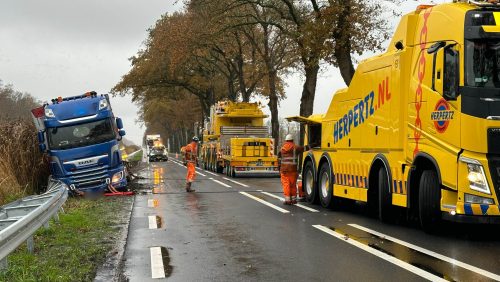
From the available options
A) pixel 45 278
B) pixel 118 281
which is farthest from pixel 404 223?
pixel 45 278

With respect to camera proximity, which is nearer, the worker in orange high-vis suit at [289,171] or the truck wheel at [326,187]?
the truck wheel at [326,187]

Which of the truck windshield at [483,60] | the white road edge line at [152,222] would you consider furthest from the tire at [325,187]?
the truck windshield at [483,60]

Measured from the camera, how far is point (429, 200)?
8.53 metres

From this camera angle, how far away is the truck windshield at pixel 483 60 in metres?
7.96

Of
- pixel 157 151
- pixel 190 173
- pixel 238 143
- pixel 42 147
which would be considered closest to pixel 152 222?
pixel 190 173

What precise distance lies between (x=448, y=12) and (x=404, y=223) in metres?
3.86

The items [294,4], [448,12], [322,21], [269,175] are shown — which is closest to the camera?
[448,12]

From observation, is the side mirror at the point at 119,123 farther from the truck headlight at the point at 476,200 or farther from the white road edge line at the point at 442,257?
the truck headlight at the point at 476,200

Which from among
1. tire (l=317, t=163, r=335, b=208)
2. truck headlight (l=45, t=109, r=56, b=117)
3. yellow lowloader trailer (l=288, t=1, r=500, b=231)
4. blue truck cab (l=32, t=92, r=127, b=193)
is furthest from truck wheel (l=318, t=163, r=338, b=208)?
truck headlight (l=45, t=109, r=56, b=117)

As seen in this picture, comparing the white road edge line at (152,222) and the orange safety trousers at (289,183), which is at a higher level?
the orange safety trousers at (289,183)

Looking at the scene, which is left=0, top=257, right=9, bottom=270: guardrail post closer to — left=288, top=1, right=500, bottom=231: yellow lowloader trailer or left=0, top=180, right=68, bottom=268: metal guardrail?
left=0, top=180, right=68, bottom=268: metal guardrail

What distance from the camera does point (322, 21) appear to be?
2317 centimetres

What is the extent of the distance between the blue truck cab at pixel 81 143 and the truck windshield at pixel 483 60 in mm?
12044

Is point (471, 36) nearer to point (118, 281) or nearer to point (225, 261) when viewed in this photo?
point (225, 261)
